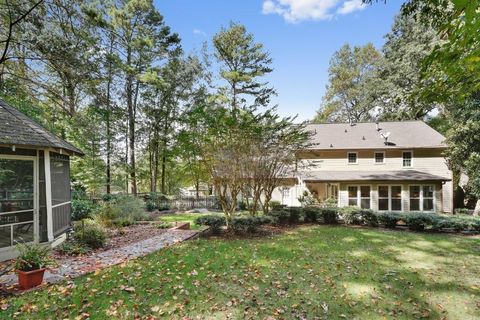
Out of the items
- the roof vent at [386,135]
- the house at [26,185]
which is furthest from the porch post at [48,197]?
the roof vent at [386,135]

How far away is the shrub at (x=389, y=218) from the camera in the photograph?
12438 mm

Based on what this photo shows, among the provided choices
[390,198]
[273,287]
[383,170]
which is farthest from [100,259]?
[383,170]

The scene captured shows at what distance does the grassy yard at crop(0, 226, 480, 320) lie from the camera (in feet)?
14.2

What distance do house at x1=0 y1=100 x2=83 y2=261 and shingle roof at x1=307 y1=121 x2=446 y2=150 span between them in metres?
16.3

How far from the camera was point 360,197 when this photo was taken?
63.5 ft

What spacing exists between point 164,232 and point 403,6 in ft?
32.4

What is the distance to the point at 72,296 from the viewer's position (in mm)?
A: 4703

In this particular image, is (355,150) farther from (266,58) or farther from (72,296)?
(72,296)

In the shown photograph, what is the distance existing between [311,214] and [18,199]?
1191 cm

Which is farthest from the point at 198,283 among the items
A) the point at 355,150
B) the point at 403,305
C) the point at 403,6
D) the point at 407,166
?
the point at 407,166

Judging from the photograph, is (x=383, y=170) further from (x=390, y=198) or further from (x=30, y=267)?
(x=30, y=267)

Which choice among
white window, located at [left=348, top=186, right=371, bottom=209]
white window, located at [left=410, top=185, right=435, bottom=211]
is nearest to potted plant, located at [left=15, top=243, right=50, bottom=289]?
white window, located at [left=348, top=186, right=371, bottom=209]

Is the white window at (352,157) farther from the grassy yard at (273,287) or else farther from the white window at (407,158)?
the grassy yard at (273,287)

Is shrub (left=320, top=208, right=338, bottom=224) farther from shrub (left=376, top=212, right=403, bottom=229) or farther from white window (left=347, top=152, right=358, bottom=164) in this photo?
white window (left=347, top=152, right=358, bottom=164)
